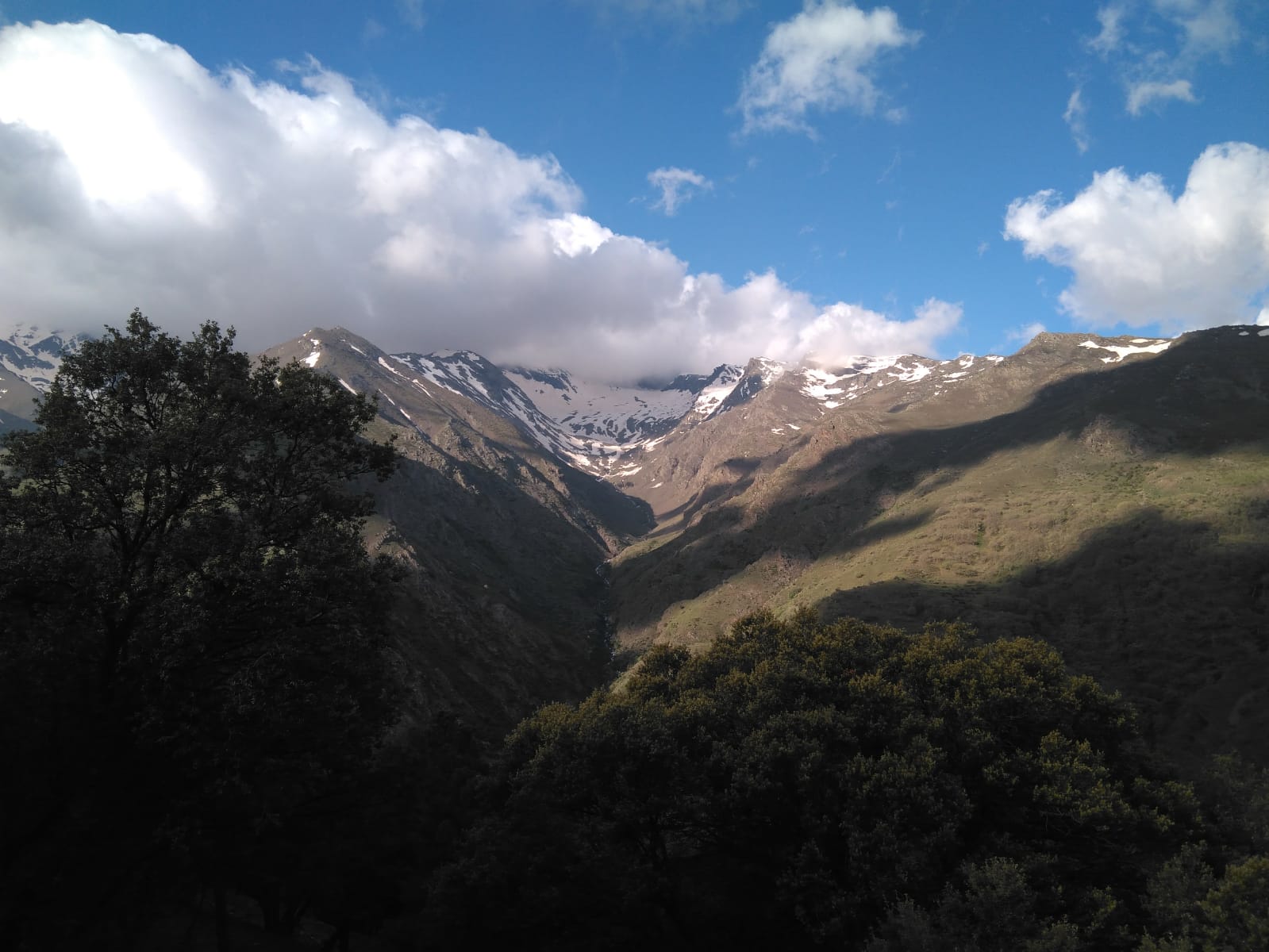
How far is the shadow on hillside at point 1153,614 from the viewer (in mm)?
76000

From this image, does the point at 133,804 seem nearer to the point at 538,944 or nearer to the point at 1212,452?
the point at 538,944

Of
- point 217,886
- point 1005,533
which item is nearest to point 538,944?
point 217,886

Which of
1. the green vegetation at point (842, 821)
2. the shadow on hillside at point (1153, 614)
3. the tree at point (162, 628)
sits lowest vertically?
the shadow on hillside at point (1153, 614)

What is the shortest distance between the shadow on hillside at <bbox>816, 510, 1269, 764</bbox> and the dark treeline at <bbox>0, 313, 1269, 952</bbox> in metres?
55.6

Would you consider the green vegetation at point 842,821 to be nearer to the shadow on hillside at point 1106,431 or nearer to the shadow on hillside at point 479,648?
the shadow on hillside at point 479,648

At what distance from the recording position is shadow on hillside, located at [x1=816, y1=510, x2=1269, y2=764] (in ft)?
249

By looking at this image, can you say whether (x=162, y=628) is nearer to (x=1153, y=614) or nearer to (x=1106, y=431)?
(x=1153, y=614)

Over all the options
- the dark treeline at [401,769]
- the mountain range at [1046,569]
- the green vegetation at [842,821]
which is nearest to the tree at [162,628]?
the dark treeline at [401,769]

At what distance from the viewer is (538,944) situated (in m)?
32.9

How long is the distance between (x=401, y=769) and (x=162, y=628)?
20.0 metres

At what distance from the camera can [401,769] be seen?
37375mm

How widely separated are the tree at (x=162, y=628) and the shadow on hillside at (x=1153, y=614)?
8697 cm

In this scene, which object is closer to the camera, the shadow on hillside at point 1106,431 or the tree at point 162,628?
the tree at point 162,628

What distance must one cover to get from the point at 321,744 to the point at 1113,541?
408 feet
